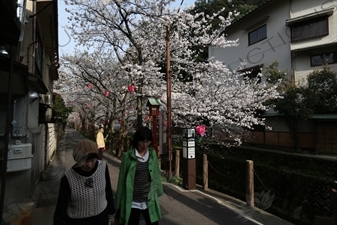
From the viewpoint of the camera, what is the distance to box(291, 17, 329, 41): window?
18.7 meters

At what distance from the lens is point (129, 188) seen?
303 cm

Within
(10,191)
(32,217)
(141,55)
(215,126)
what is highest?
(141,55)

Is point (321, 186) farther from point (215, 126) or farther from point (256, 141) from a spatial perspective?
point (256, 141)

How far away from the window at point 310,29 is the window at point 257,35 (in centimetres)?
252

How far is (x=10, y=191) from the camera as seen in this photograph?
5.33 meters

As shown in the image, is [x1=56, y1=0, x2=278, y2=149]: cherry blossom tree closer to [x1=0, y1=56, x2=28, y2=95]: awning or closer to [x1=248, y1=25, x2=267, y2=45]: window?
[x1=0, y1=56, x2=28, y2=95]: awning

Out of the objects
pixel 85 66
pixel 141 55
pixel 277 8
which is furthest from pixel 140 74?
pixel 277 8

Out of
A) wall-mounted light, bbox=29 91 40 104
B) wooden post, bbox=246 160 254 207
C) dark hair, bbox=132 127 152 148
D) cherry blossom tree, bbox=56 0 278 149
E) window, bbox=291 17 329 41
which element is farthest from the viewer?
window, bbox=291 17 329 41

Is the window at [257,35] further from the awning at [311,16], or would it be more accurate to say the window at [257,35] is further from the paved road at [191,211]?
the paved road at [191,211]

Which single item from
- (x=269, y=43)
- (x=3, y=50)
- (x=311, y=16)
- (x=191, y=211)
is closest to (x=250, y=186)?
(x=191, y=211)

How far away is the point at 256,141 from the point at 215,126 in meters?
10.7

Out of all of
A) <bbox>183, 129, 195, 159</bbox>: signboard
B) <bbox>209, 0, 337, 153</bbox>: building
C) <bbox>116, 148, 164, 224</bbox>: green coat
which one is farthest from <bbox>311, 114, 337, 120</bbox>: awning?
<bbox>116, 148, 164, 224</bbox>: green coat

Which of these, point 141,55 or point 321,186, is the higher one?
point 141,55

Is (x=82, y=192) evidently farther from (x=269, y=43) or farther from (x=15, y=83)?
(x=269, y=43)
